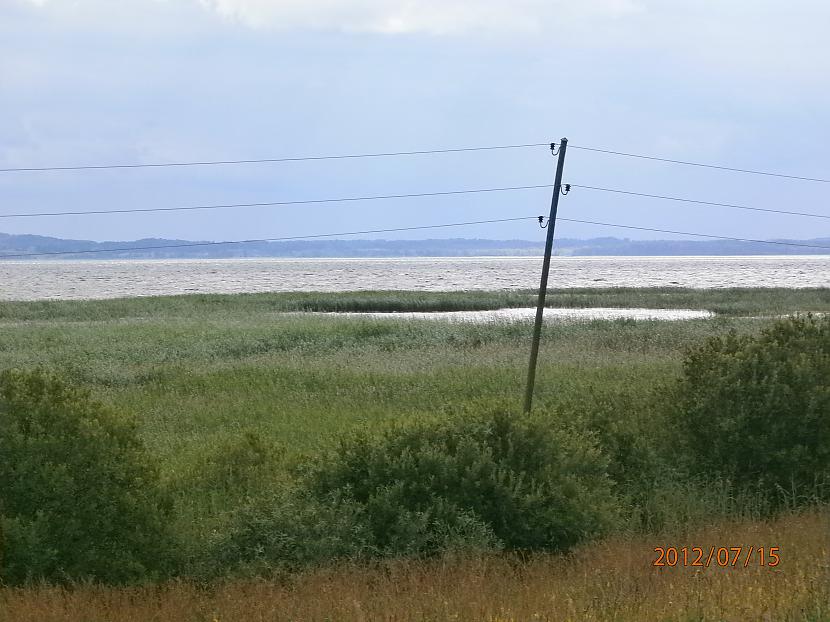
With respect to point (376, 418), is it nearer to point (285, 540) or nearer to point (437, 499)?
point (437, 499)

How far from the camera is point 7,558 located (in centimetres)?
1071

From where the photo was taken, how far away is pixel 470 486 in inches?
488

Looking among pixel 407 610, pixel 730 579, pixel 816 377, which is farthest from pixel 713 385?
pixel 407 610

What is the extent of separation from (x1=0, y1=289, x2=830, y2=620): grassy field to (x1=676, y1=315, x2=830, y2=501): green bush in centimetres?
91

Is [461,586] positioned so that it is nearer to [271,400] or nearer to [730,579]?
[730,579]

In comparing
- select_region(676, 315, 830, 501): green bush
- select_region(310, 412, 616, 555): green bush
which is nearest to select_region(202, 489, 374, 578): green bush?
select_region(310, 412, 616, 555): green bush

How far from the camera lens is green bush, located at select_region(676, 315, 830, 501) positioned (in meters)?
14.7
